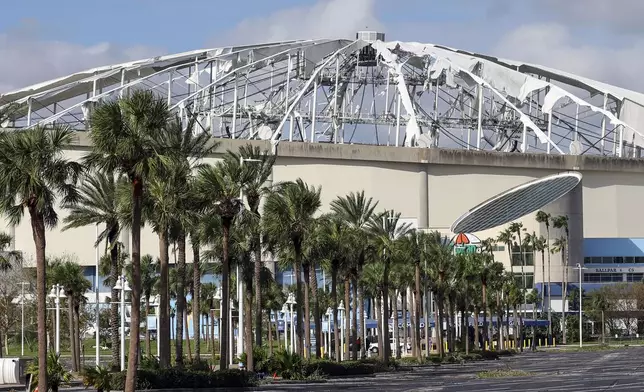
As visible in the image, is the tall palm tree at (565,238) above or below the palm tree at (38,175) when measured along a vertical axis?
below

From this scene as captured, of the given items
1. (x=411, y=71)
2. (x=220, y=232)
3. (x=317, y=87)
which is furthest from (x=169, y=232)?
(x=411, y=71)

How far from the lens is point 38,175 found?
37.9 meters

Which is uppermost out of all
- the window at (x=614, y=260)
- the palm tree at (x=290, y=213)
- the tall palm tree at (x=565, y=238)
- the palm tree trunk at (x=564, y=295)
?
the palm tree at (x=290, y=213)

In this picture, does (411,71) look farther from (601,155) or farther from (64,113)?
(64,113)

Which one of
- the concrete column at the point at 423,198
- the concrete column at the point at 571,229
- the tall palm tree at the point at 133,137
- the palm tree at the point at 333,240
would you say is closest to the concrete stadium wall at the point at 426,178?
the concrete column at the point at 423,198

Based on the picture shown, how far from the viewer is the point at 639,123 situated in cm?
15612

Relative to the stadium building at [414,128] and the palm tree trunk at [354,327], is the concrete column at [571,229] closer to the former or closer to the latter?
the stadium building at [414,128]

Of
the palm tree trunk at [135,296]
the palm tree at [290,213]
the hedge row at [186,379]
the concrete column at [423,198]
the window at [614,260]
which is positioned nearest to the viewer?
the palm tree trunk at [135,296]

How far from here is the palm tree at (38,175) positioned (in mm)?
37781

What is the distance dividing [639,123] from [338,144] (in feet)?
139

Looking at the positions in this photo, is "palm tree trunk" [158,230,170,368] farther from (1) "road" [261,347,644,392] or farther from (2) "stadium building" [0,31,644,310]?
(2) "stadium building" [0,31,644,310]

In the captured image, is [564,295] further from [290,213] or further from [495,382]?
[495,382]

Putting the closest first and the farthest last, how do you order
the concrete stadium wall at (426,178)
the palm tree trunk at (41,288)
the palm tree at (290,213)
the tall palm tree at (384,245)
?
1. the palm tree trunk at (41,288)
2. the palm tree at (290,213)
3. the tall palm tree at (384,245)
4. the concrete stadium wall at (426,178)

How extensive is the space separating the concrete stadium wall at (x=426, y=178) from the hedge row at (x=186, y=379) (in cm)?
7918
